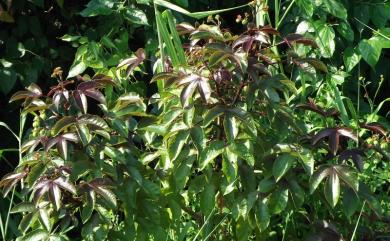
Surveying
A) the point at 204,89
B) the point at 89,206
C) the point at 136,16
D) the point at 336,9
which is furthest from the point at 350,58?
the point at 89,206

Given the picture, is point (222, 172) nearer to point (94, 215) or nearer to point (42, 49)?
point (94, 215)

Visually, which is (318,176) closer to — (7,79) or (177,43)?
(177,43)

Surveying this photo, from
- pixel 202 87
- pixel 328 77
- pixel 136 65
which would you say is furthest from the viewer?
pixel 328 77

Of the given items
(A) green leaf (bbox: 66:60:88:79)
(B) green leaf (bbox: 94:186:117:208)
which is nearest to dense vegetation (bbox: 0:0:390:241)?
(B) green leaf (bbox: 94:186:117:208)

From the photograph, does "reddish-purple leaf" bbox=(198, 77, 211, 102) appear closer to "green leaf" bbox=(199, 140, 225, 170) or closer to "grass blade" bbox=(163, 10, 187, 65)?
"green leaf" bbox=(199, 140, 225, 170)

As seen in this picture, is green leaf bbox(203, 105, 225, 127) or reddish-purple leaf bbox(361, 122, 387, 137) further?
reddish-purple leaf bbox(361, 122, 387, 137)

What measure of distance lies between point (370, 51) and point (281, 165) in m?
1.22

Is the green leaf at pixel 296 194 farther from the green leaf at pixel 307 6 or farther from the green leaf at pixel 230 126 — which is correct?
the green leaf at pixel 307 6

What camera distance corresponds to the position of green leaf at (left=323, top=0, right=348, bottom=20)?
325cm

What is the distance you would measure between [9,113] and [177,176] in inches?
59.3

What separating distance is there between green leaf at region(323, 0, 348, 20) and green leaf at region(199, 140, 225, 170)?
114 centimetres

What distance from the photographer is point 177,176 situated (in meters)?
2.43

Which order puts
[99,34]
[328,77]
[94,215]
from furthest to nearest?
[99,34]
[328,77]
[94,215]

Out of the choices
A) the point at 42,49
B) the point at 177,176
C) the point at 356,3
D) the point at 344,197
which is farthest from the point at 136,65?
the point at 356,3
